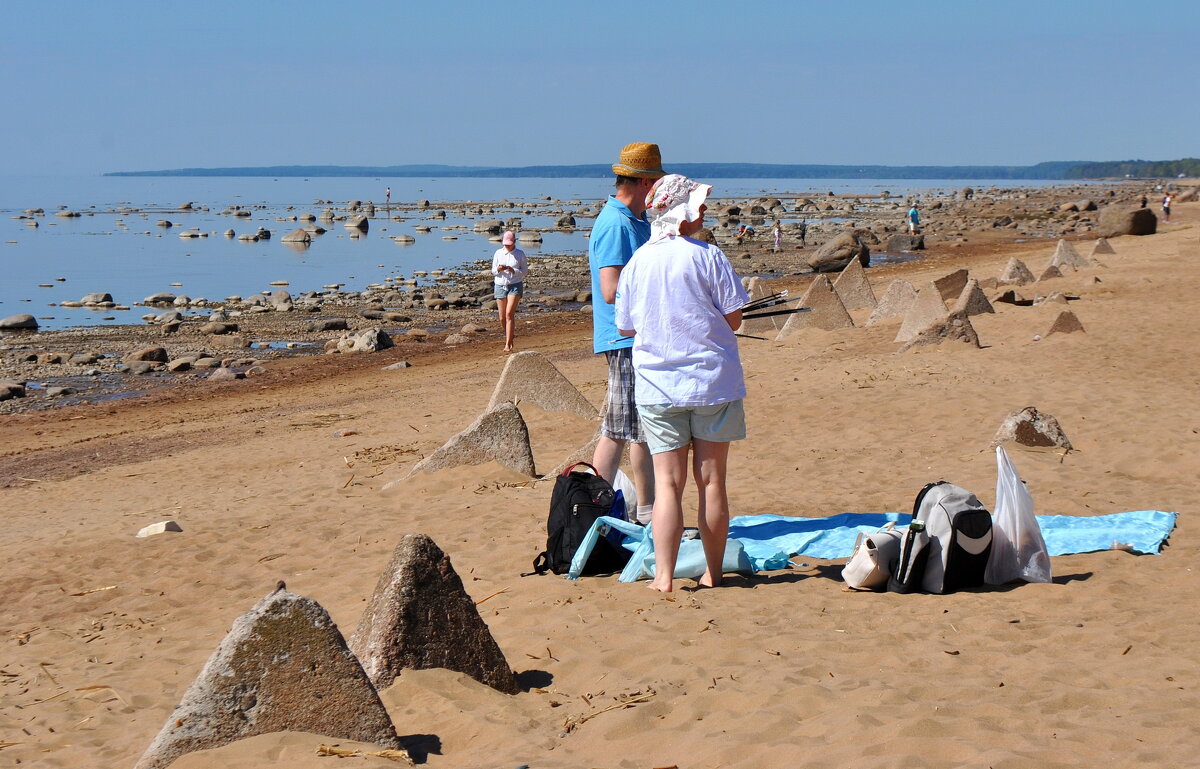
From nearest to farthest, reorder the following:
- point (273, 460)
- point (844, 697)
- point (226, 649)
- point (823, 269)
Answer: point (226, 649)
point (844, 697)
point (273, 460)
point (823, 269)

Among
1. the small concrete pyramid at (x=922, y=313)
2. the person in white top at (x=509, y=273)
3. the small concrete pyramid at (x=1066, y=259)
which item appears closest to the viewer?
the small concrete pyramid at (x=922, y=313)

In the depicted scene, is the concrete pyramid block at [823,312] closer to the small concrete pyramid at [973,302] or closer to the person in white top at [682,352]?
the small concrete pyramid at [973,302]

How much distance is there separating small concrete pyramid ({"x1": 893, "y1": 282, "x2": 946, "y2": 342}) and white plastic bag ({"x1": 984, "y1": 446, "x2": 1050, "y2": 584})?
841 cm

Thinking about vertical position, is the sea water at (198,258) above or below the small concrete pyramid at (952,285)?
below

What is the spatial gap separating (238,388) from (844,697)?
13.0 meters

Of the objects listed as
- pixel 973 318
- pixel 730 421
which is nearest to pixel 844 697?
pixel 730 421

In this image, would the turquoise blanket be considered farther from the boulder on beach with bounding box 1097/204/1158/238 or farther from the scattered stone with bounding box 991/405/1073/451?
the boulder on beach with bounding box 1097/204/1158/238

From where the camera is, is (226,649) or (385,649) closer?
(226,649)

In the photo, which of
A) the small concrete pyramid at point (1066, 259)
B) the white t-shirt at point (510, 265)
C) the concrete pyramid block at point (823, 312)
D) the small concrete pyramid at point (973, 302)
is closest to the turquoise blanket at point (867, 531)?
the small concrete pyramid at point (973, 302)

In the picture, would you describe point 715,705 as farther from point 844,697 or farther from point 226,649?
point 226,649

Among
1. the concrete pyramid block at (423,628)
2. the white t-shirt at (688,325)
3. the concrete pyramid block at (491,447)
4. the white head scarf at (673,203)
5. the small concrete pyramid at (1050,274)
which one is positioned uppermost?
the white head scarf at (673,203)

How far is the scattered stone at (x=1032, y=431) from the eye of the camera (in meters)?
8.46

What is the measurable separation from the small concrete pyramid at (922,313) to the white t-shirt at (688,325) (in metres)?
9.22

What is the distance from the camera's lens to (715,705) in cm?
404
